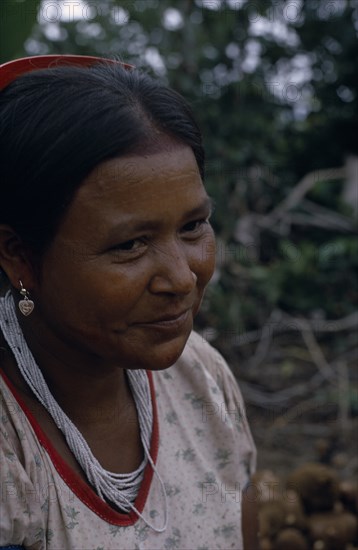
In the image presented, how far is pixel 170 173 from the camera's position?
48.3 inches

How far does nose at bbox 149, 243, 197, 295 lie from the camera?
123 cm

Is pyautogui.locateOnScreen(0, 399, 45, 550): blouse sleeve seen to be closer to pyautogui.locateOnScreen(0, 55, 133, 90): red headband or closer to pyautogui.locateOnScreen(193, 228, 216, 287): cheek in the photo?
pyautogui.locateOnScreen(193, 228, 216, 287): cheek

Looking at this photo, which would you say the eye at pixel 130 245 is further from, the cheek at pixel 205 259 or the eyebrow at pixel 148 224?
the cheek at pixel 205 259

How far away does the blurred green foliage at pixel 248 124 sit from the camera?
4039mm

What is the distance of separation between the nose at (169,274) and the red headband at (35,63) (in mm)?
386

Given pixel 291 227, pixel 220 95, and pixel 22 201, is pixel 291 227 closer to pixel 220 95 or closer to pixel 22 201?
pixel 220 95

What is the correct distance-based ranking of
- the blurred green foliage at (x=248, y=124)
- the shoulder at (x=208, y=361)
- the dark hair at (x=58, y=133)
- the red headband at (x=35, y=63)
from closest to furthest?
the dark hair at (x=58, y=133), the red headband at (x=35, y=63), the shoulder at (x=208, y=361), the blurred green foliage at (x=248, y=124)

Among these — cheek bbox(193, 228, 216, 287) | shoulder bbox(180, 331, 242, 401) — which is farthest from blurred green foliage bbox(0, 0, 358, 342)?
cheek bbox(193, 228, 216, 287)

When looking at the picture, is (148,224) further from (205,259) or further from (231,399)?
(231,399)

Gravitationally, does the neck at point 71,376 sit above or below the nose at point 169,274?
below

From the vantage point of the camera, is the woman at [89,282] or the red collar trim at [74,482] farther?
the red collar trim at [74,482]

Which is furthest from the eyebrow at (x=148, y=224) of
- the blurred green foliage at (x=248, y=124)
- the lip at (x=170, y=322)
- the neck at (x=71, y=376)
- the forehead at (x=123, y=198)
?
the blurred green foliage at (x=248, y=124)

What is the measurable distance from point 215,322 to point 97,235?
2553mm

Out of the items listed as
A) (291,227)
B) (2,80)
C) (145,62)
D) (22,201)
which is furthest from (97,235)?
(291,227)
